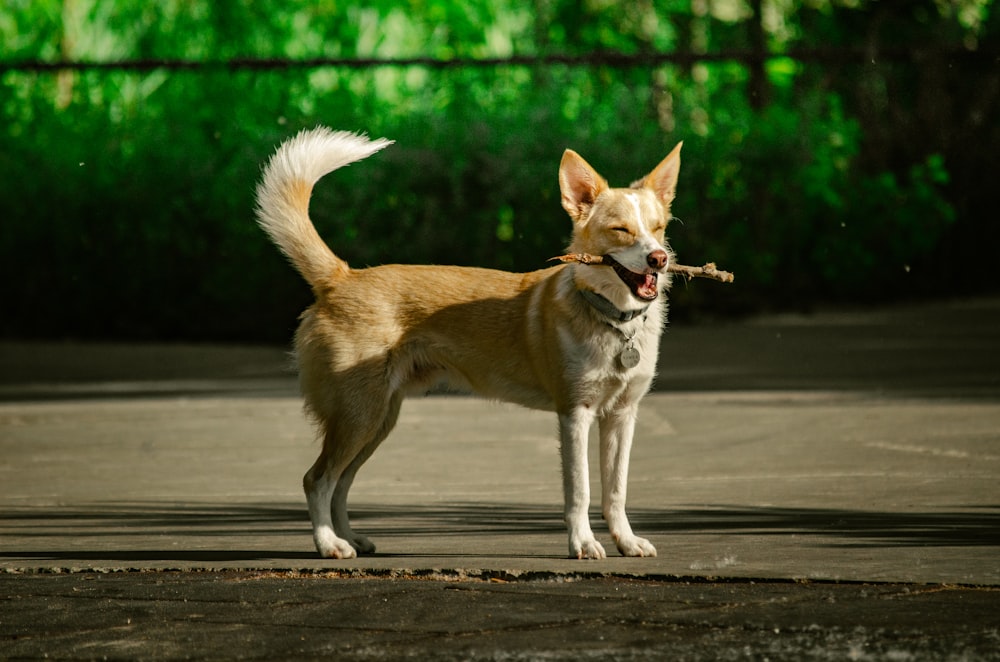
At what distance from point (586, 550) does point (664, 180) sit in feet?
5.42

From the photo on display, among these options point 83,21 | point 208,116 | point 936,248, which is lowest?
point 936,248

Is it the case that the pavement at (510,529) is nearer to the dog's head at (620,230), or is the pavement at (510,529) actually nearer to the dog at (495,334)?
the dog at (495,334)

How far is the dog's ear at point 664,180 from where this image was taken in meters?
7.13

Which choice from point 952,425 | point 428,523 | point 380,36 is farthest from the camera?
point 380,36

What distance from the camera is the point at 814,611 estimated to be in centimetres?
539

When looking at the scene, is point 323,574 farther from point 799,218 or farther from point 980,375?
point 799,218

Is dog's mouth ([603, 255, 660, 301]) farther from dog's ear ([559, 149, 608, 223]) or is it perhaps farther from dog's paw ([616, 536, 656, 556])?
dog's paw ([616, 536, 656, 556])

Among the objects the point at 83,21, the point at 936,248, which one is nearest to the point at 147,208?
the point at 83,21

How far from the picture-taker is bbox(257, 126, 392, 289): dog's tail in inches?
291

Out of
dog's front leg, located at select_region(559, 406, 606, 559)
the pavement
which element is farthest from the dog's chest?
the pavement

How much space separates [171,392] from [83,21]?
1146 cm

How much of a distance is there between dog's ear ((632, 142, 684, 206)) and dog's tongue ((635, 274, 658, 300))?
494 millimetres

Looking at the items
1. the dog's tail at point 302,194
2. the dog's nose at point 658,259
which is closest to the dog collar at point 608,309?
the dog's nose at point 658,259

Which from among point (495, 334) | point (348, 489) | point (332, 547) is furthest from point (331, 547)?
point (495, 334)
